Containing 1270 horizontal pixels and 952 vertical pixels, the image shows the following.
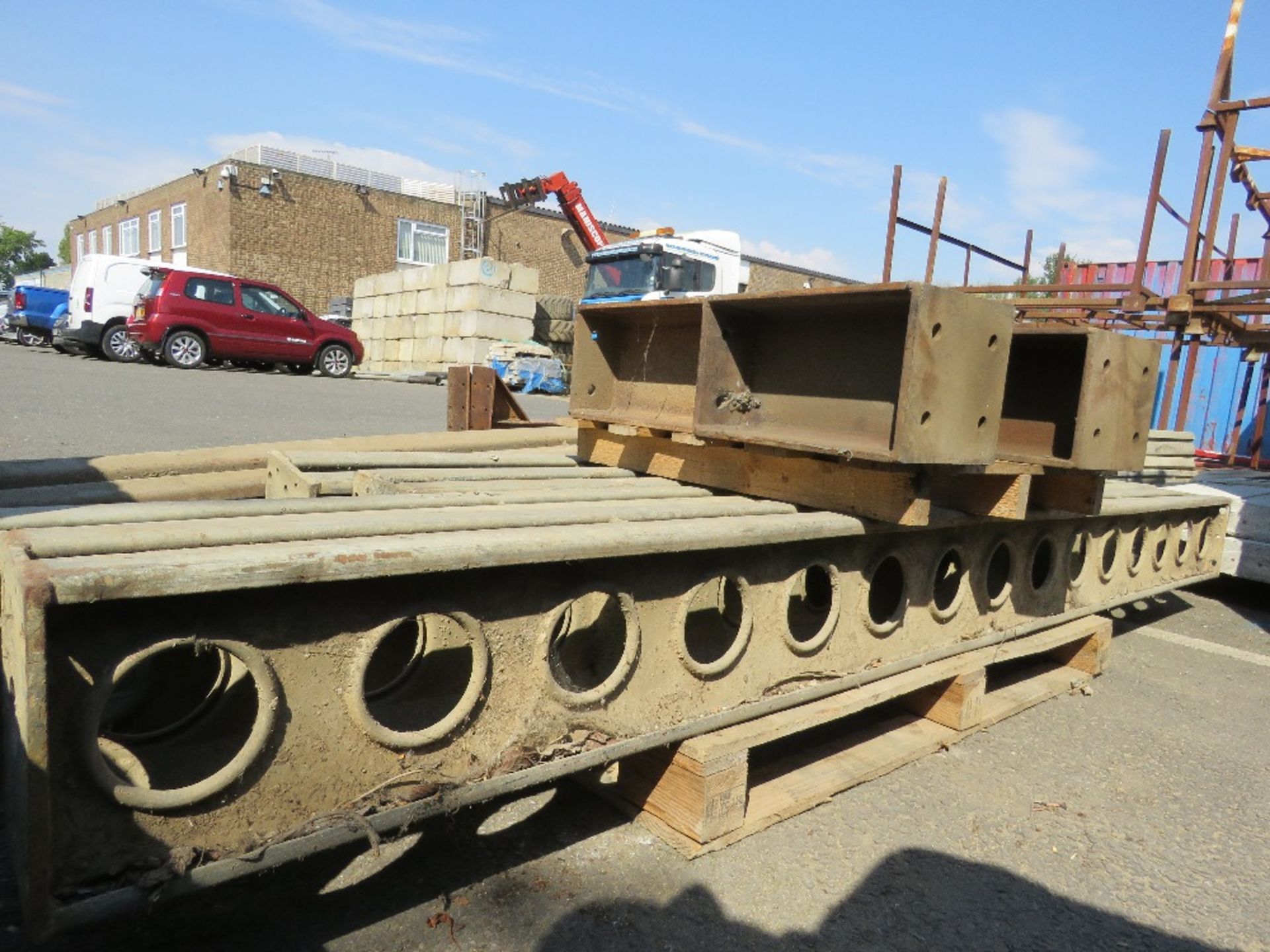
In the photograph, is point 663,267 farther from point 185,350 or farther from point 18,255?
point 18,255

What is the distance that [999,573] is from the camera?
4.40m

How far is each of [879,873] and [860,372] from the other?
1745 mm

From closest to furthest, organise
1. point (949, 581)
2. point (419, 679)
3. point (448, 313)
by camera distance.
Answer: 1. point (419, 679)
2. point (949, 581)
3. point (448, 313)

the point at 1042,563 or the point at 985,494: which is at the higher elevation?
the point at 985,494

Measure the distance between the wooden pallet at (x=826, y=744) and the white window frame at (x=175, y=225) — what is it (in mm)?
30988

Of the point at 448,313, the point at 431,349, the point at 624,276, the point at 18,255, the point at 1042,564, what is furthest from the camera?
the point at 18,255

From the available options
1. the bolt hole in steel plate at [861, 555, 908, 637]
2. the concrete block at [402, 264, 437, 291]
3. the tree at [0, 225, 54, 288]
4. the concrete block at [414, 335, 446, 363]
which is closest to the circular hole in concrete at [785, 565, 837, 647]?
the bolt hole in steel plate at [861, 555, 908, 637]

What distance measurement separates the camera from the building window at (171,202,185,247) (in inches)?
1121

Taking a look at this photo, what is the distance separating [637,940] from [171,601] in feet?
4.71

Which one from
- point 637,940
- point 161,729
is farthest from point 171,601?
point 637,940

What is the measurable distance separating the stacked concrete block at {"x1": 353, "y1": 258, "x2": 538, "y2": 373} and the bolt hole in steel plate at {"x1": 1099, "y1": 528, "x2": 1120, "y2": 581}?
17.0 m

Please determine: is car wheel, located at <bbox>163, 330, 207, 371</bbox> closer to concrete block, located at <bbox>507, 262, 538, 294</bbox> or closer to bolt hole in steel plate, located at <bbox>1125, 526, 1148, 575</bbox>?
concrete block, located at <bbox>507, 262, 538, 294</bbox>

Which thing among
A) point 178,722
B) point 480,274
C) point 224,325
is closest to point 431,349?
point 480,274

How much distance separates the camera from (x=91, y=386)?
10.3m
